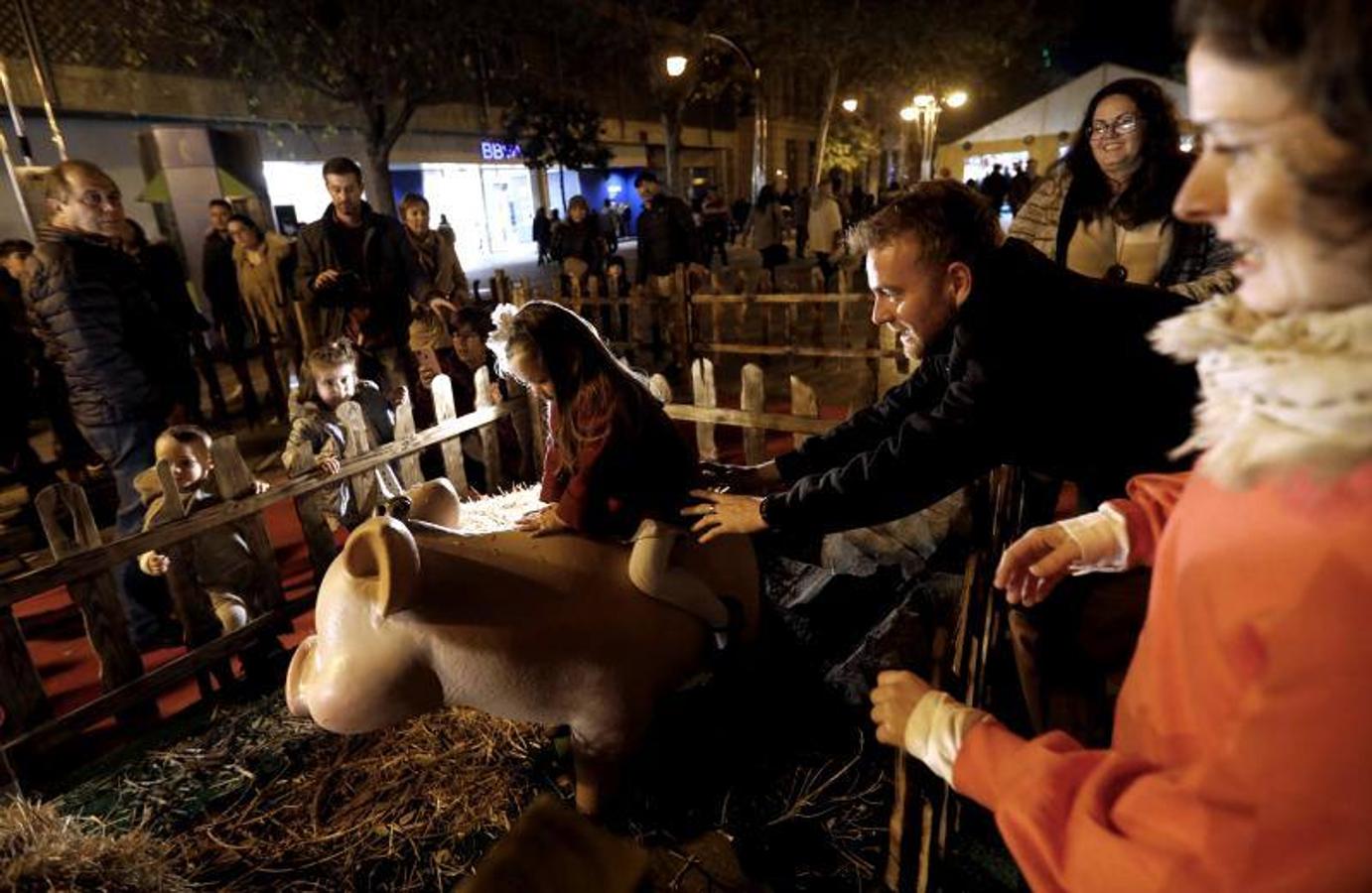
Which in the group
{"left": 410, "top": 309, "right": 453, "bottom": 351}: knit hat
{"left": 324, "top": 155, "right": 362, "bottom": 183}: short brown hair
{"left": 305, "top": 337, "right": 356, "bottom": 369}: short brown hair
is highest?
{"left": 324, "top": 155, "right": 362, "bottom": 183}: short brown hair

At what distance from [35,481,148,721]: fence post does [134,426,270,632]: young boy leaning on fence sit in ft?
1.33

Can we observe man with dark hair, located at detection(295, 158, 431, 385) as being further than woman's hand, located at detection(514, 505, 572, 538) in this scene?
Yes

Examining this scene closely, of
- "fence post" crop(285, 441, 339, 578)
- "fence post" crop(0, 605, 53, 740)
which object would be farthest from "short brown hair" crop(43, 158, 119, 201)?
"fence post" crop(0, 605, 53, 740)

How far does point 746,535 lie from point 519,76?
18.9 meters

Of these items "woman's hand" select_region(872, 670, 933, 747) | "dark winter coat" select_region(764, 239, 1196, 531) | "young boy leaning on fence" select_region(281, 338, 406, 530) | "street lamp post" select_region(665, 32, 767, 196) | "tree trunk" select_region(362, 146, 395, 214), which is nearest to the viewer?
"woman's hand" select_region(872, 670, 933, 747)

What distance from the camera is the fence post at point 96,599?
293 centimetres

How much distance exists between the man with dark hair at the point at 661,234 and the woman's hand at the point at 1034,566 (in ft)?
26.5

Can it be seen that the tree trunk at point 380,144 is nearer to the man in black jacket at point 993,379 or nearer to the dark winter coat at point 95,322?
the dark winter coat at point 95,322

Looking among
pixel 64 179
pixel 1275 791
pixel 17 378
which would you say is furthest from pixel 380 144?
pixel 1275 791

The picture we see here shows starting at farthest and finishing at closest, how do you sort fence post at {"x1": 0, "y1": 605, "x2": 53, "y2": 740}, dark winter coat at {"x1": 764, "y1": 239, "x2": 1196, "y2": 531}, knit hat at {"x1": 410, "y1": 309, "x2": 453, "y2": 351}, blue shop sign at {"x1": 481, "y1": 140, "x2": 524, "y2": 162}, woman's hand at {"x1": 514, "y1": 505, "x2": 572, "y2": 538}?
blue shop sign at {"x1": 481, "y1": 140, "x2": 524, "y2": 162}
knit hat at {"x1": 410, "y1": 309, "x2": 453, "y2": 351}
fence post at {"x1": 0, "y1": 605, "x2": 53, "y2": 740}
woman's hand at {"x1": 514, "y1": 505, "x2": 572, "y2": 538}
dark winter coat at {"x1": 764, "y1": 239, "x2": 1196, "y2": 531}

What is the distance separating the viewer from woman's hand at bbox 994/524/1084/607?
1630 millimetres

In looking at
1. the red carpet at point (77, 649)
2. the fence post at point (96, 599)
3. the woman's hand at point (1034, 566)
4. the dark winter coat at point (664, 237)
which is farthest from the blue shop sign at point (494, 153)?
the woman's hand at point (1034, 566)

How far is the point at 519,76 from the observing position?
60.0 feet

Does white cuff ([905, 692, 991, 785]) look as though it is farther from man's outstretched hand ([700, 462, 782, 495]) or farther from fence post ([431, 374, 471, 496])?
fence post ([431, 374, 471, 496])
